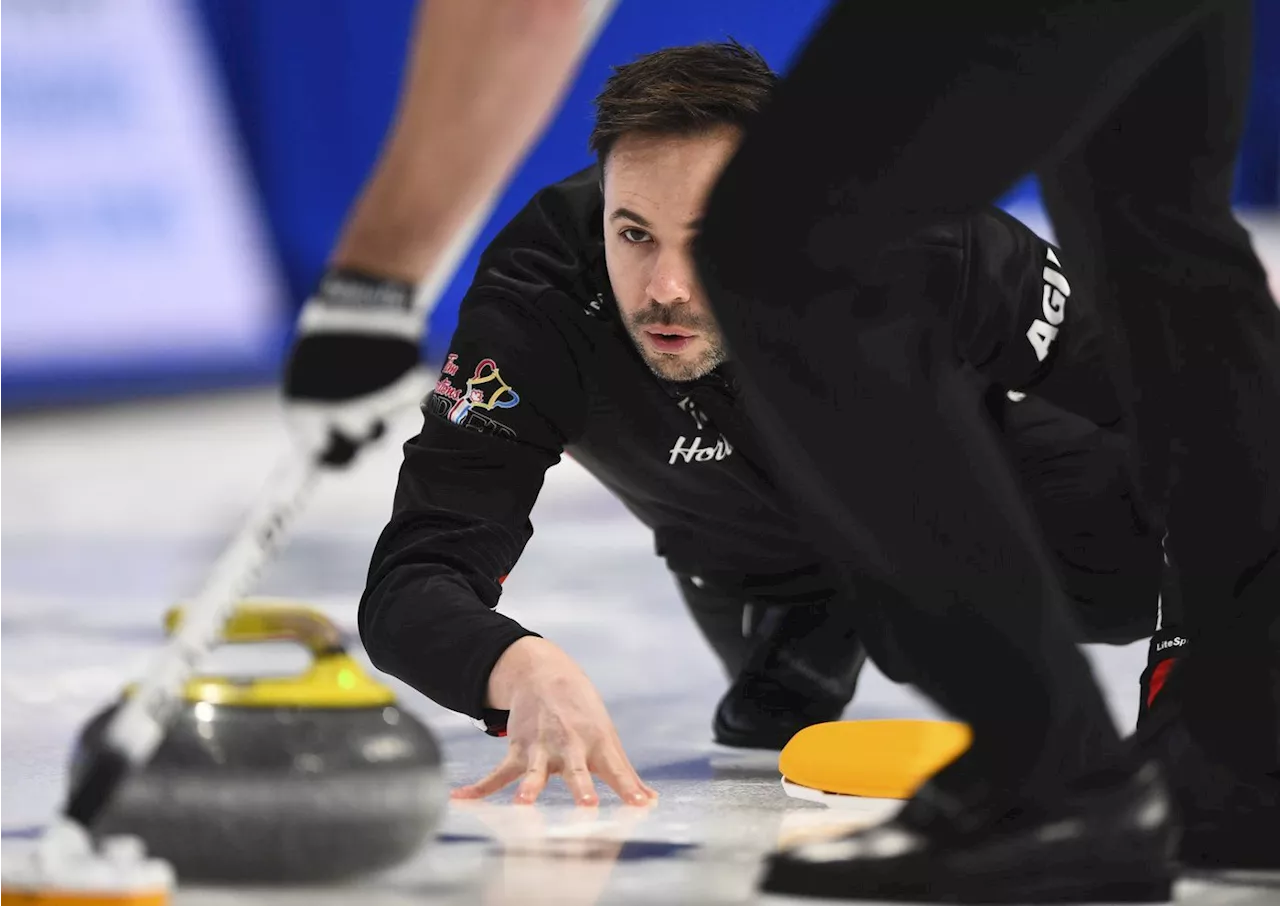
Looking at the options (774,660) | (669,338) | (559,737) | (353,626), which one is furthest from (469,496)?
(353,626)

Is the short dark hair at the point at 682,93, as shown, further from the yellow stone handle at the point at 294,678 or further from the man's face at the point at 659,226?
the yellow stone handle at the point at 294,678

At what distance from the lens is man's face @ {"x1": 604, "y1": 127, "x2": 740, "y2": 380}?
1799 millimetres

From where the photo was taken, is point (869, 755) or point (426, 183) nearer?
point (426, 183)

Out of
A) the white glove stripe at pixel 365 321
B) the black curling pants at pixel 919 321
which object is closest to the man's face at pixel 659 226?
the black curling pants at pixel 919 321

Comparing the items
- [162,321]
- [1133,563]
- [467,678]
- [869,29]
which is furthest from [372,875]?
[162,321]

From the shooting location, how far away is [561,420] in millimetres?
1948

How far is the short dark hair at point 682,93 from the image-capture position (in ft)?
6.00

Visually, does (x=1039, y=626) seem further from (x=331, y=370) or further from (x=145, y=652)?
(x=145, y=652)

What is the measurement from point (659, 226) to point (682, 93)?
151 millimetres

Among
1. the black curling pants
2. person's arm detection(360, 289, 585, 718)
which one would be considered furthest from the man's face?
the black curling pants

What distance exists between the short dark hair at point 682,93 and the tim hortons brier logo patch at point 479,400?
10.5 inches

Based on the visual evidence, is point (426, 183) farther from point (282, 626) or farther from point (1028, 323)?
point (1028, 323)

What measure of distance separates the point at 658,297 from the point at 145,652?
1.01m

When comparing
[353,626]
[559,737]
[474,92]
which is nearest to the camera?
[474,92]
